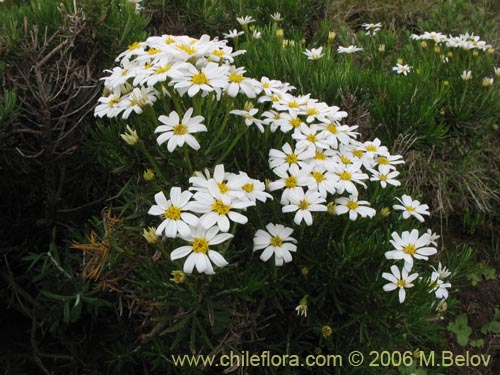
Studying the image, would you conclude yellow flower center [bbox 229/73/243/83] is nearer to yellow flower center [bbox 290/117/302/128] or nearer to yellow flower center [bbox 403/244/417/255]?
yellow flower center [bbox 290/117/302/128]

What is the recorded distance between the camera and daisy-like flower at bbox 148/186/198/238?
1.25 m

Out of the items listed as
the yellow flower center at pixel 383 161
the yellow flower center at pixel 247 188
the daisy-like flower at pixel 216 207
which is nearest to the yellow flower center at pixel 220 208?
the daisy-like flower at pixel 216 207

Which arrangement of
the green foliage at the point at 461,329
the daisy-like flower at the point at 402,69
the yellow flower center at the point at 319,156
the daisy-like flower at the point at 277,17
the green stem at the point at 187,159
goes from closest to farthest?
the green stem at the point at 187,159
the yellow flower center at the point at 319,156
the green foliage at the point at 461,329
the daisy-like flower at the point at 402,69
the daisy-like flower at the point at 277,17

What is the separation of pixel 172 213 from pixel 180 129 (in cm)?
25

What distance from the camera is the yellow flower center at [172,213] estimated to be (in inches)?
50.3

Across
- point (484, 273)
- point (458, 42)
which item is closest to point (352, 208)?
point (484, 273)

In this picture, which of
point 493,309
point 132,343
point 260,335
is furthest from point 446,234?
point 132,343

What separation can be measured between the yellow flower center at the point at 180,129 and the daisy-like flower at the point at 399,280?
67cm

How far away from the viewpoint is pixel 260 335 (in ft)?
5.63

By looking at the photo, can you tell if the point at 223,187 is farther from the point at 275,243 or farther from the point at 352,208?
the point at 352,208

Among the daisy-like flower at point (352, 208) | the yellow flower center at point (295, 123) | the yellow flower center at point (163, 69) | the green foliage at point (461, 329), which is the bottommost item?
the green foliage at point (461, 329)

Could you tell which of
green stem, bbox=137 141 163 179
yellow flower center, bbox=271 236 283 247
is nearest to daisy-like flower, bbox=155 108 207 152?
green stem, bbox=137 141 163 179

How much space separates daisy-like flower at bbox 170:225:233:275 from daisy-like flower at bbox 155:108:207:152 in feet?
0.78

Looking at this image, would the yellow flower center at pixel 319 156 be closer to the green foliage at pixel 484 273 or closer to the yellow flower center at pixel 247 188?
the yellow flower center at pixel 247 188
